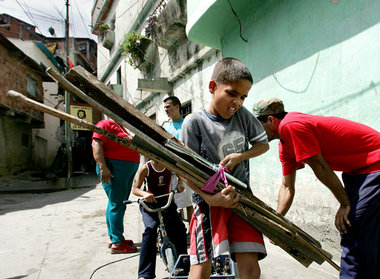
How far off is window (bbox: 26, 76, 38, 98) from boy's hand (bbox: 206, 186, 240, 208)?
61.0ft

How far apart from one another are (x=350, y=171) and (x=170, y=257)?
1.74 metres

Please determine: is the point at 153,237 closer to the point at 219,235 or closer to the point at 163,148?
the point at 219,235

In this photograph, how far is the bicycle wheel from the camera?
2307mm

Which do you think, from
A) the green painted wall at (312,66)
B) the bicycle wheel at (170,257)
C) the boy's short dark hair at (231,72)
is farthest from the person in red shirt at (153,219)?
the green painted wall at (312,66)

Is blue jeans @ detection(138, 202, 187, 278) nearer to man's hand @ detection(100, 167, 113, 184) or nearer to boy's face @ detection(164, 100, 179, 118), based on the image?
man's hand @ detection(100, 167, 113, 184)

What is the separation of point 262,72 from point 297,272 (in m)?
2.97

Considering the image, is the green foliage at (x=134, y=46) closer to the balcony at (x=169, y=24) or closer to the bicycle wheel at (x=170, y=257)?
the balcony at (x=169, y=24)

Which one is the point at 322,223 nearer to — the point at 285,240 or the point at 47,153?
the point at 285,240

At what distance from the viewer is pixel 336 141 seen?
1.76m

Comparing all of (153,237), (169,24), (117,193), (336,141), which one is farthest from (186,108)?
(336,141)

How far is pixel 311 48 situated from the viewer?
326cm

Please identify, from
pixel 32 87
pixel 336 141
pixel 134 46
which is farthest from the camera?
pixel 32 87

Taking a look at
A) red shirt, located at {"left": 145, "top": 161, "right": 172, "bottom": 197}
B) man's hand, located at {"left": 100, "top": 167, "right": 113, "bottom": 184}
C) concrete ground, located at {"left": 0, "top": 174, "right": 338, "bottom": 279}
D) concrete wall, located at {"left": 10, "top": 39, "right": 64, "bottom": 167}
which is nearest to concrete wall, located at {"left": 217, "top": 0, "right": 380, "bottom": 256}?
concrete ground, located at {"left": 0, "top": 174, "right": 338, "bottom": 279}

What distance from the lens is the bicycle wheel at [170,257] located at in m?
2.31
